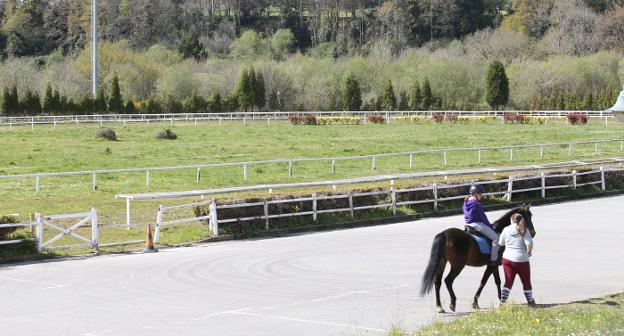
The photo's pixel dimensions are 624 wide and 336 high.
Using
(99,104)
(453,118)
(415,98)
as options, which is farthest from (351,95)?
(99,104)

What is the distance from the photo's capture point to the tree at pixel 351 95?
100 m

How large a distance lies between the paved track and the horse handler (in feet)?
3.22

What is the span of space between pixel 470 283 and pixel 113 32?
147139 millimetres

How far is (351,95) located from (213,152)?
168 ft

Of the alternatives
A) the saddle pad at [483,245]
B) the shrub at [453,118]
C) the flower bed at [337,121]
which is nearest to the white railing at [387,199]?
the saddle pad at [483,245]

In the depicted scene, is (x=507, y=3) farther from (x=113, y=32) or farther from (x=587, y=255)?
(x=587, y=255)

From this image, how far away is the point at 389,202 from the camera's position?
32031 mm

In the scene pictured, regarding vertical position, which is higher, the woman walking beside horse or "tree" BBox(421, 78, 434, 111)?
"tree" BBox(421, 78, 434, 111)

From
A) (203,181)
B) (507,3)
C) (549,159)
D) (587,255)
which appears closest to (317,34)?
(507,3)

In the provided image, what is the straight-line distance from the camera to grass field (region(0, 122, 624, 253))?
1278 inches

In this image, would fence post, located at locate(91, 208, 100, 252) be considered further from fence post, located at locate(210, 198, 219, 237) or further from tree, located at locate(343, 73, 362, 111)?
tree, located at locate(343, 73, 362, 111)

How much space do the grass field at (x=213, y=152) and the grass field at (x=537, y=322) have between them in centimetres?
1271

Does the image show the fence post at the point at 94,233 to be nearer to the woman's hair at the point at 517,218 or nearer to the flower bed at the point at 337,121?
the woman's hair at the point at 517,218

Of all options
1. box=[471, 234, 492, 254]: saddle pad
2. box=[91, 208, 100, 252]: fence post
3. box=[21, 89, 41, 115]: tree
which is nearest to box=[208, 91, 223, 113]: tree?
box=[21, 89, 41, 115]: tree
